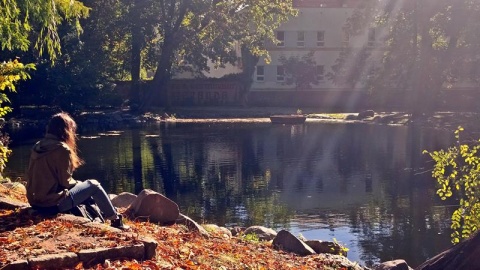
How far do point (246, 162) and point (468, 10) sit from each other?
25.6 meters

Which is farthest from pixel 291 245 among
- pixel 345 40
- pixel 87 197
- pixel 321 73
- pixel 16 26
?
pixel 345 40

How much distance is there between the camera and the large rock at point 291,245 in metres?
10.1

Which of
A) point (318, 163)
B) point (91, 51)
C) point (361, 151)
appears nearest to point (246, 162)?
point (318, 163)

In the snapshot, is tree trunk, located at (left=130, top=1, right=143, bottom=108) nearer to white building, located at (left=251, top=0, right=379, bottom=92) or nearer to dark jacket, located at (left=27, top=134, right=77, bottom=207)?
white building, located at (left=251, top=0, right=379, bottom=92)

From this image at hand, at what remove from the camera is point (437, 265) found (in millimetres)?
7113

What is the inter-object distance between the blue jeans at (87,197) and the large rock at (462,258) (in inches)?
146

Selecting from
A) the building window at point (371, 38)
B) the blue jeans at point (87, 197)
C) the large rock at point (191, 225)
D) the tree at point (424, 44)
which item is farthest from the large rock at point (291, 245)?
the building window at point (371, 38)

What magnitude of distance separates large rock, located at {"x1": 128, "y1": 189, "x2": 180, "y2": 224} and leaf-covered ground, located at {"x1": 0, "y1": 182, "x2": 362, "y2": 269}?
64 cm

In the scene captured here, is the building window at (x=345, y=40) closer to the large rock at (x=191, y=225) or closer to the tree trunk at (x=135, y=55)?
the tree trunk at (x=135, y=55)

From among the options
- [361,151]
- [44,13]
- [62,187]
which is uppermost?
[44,13]

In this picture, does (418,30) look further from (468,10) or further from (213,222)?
(213,222)

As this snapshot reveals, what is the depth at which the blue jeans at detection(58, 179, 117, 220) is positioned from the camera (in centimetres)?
783

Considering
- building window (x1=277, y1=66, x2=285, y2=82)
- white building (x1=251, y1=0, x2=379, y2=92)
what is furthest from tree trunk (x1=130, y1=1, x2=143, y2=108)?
building window (x1=277, y1=66, x2=285, y2=82)

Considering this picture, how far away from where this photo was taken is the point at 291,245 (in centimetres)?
1015
